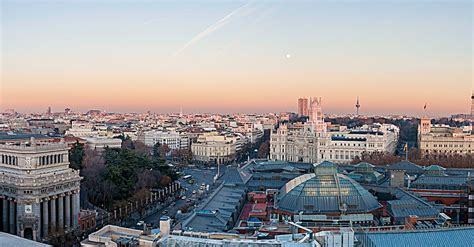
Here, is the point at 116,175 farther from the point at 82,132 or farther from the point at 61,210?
the point at 82,132

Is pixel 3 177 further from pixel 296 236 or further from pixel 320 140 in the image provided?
pixel 320 140

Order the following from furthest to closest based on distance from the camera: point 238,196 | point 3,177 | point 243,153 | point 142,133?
1. point 142,133
2. point 243,153
3. point 238,196
4. point 3,177

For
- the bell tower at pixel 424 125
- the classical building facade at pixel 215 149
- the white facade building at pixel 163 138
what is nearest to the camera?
the classical building facade at pixel 215 149

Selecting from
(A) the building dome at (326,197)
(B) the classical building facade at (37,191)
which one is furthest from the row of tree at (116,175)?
(A) the building dome at (326,197)

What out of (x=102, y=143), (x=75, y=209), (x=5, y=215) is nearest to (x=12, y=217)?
(x=5, y=215)

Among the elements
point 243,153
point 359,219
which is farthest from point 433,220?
point 243,153

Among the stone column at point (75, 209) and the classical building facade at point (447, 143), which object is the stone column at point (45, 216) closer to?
the stone column at point (75, 209)

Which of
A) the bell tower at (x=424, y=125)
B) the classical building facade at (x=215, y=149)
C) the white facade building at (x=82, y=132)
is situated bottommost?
the classical building facade at (x=215, y=149)
